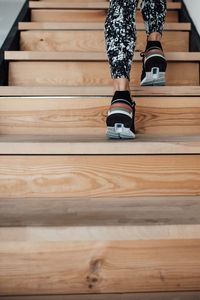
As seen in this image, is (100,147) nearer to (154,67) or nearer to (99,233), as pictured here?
(99,233)

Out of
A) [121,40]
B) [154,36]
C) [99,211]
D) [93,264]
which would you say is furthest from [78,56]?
[93,264]

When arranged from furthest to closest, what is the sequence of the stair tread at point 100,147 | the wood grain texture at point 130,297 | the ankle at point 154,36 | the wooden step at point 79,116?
the ankle at point 154,36
the wooden step at point 79,116
the stair tread at point 100,147
the wood grain texture at point 130,297

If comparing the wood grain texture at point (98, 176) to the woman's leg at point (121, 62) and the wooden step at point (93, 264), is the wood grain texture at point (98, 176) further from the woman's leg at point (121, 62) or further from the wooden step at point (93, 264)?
the wooden step at point (93, 264)

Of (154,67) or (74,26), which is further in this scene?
(74,26)

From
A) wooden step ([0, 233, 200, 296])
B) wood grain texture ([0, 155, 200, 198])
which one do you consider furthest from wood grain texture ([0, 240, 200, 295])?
wood grain texture ([0, 155, 200, 198])

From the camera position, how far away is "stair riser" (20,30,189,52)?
1.84 m

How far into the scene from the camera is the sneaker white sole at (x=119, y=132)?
1033 mm

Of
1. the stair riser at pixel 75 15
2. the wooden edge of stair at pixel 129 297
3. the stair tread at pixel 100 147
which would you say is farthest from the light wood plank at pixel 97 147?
the stair riser at pixel 75 15

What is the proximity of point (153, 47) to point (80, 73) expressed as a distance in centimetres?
36

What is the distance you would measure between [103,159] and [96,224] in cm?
23

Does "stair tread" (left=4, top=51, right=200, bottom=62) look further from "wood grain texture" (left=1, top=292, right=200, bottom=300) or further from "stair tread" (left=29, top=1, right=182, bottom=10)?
"wood grain texture" (left=1, top=292, right=200, bottom=300)

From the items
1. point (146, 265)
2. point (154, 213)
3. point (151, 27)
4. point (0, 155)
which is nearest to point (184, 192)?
point (154, 213)

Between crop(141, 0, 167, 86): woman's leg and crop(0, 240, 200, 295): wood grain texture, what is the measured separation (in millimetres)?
669

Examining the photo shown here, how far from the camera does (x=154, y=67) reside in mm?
1277
